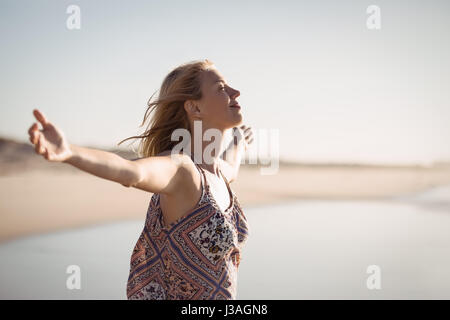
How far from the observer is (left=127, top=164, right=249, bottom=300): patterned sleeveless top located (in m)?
1.93

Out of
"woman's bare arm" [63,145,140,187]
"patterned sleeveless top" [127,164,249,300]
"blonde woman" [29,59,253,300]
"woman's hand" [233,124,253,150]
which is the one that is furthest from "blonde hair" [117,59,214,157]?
"woman's hand" [233,124,253,150]

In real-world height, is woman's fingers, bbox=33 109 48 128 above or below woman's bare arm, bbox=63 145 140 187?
above

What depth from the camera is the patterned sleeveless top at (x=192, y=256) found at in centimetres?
193

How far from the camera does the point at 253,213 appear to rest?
26.8 feet

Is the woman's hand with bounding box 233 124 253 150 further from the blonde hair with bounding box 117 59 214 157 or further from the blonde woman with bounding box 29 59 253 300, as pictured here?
the blonde hair with bounding box 117 59 214 157

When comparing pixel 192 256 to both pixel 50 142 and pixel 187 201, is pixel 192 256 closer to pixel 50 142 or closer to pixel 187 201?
pixel 187 201

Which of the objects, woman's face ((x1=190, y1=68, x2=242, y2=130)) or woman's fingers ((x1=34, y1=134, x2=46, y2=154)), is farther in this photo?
woman's face ((x1=190, y1=68, x2=242, y2=130))

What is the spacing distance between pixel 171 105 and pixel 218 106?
0.24 metres

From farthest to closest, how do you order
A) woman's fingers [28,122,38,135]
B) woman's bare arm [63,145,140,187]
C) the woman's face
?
the woman's face, woman's bare arm [63,145,140,187], woman's fingers [28,122,38,135]

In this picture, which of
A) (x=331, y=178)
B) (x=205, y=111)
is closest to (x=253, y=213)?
(x=205, y=111)

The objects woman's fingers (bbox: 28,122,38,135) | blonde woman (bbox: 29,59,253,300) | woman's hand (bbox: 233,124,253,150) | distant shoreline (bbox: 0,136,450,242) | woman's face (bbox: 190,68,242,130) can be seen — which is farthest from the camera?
distant shoreline (bbox: 0,136,450,242)

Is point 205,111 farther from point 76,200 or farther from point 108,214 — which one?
point 76,200

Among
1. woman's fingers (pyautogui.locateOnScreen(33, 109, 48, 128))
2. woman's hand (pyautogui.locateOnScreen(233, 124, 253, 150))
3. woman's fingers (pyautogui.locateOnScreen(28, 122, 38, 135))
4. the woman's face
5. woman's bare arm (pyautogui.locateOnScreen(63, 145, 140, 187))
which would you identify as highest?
woman's hand (pyautogui.locateOnScreen(233, 124, 253, 150))
